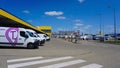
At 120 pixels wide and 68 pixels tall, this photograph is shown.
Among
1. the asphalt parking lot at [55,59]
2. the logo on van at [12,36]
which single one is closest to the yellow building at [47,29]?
the logo on van at [12,36]

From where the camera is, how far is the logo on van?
2314cm

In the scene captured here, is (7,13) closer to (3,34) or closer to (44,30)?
(3,34)

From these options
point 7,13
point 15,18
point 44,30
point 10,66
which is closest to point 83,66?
point 10,66

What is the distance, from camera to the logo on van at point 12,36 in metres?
23.1

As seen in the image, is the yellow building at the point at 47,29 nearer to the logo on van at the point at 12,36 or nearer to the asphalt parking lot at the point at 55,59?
the logo on van at the point at 12,36

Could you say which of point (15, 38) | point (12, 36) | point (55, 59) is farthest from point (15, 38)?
point (55, 59)

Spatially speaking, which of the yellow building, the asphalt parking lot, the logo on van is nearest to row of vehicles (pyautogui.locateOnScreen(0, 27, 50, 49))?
the logo on van

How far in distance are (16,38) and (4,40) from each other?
1244mm

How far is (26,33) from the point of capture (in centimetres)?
2375

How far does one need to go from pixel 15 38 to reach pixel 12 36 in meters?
0.40

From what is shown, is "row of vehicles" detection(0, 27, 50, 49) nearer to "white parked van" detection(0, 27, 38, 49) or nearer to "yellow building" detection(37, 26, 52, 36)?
"white parked van" detection(0, 27, 38, 49)

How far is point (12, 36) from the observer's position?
2325 centimetres

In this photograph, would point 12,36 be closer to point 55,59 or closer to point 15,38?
point 15,38

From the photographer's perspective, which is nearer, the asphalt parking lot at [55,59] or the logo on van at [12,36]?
the asphalt parking lot at [55,59]
